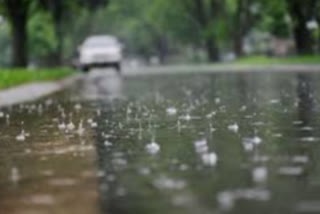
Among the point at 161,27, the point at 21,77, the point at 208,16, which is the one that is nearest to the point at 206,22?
the point at 208,16

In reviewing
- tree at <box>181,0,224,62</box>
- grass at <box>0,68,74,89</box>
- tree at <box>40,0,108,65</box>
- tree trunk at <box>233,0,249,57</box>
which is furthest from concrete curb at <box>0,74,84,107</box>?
tree at <box>181,0,224,62</box>

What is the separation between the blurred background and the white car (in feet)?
8.24

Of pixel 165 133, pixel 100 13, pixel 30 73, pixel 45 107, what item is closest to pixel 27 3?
pixel 30 73

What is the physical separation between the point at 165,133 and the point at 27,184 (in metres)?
4.65

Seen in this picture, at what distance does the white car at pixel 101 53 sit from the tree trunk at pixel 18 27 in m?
9.50

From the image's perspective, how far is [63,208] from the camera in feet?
22.0

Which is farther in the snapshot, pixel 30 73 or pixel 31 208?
pixel 30 73

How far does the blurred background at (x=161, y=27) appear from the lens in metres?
54.5

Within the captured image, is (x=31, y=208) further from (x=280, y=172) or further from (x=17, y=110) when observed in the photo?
(x=17, y=110)

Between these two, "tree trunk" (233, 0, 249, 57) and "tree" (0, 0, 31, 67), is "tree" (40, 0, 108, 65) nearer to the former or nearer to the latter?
"tree" (0, 0, 31, 67)

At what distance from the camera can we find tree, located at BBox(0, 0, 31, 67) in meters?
44.9

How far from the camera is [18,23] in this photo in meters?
45.6

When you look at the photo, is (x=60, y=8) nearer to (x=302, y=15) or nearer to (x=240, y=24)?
(x=302, y=15)

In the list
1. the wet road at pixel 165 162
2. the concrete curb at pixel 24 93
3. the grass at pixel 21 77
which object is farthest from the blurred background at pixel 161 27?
the wet road at pixel 165 162
